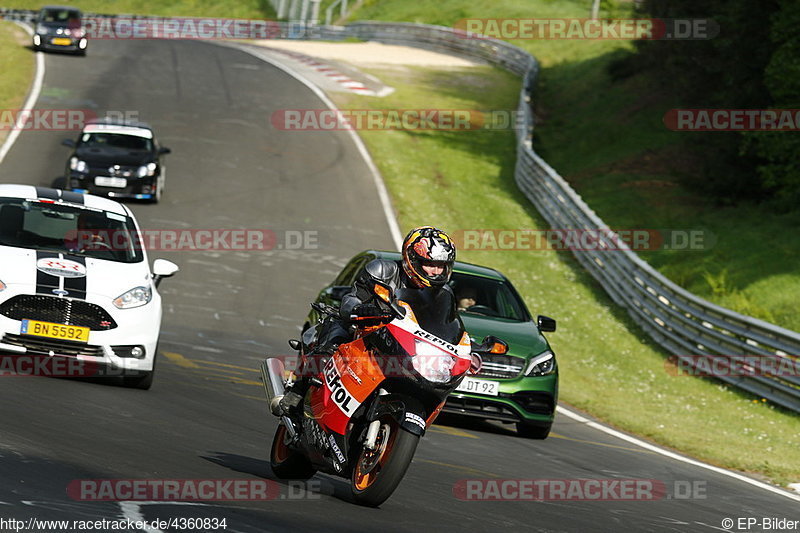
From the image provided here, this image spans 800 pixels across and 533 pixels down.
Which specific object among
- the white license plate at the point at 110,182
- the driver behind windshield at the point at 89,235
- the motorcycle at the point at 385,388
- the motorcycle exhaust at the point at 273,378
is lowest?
the white license plate at the point at 110,182

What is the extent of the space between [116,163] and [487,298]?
509 inches

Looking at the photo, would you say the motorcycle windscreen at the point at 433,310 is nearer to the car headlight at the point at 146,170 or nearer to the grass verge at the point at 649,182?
the grass verge at the point at 649,182

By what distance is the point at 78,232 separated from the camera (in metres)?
12.2

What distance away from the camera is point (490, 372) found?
12.6m

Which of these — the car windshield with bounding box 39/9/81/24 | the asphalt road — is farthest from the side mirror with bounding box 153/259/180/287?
the car windshield with bounding box 39/9/81/24

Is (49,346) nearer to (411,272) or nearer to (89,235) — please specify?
(89,235)

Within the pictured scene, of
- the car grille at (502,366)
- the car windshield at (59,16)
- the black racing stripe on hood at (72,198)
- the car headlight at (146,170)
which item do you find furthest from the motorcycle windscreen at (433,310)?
the car windshield at (59,16)

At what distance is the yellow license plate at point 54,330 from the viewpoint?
11031 millimetres

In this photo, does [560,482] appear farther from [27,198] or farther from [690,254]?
[690,254]

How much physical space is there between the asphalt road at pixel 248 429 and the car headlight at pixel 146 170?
29.4 inches

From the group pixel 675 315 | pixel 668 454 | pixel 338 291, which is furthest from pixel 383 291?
pixel 675 315

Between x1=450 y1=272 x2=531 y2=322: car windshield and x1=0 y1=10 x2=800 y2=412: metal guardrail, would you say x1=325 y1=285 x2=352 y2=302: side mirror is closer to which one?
x1=450 y1=272 x2=531 y2=322: car windshield

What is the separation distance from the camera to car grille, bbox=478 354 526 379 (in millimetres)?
12586

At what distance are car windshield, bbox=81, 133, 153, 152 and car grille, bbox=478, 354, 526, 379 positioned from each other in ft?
48.2
